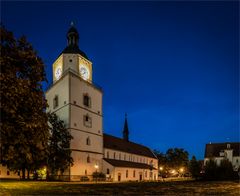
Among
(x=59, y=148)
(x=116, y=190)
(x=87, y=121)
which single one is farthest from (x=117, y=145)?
(x=116, y=190)

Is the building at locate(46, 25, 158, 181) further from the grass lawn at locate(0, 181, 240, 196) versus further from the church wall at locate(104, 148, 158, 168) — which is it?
the grass lawn at locate(0, 181, 240, 196)

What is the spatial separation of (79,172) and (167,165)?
55944mm

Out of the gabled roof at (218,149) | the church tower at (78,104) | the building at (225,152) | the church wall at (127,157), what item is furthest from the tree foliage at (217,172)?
the gabled roof at (218,149)

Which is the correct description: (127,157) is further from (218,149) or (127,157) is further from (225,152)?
(218,149)

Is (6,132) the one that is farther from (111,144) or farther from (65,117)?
(111,144)

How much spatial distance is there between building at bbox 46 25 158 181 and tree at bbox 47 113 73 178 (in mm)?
1252

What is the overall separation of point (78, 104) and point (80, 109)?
0.93m

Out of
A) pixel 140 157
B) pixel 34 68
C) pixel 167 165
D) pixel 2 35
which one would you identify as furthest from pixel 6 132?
pixel 167 165

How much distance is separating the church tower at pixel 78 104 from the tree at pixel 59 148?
1.23 m

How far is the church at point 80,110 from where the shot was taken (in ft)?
140

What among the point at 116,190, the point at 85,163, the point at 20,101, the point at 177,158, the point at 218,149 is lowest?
the point at 177,158

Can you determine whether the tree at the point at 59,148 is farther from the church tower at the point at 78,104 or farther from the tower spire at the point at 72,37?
the tower spire at the point at 72,37

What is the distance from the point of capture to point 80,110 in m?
44.6

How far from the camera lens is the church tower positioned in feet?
140
